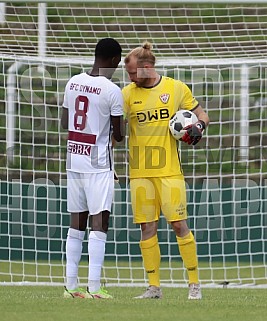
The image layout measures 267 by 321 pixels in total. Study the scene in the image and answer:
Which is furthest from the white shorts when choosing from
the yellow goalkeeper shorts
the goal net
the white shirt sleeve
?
the goal net

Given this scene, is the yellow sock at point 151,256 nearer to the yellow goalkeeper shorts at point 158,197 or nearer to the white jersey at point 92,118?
the yellow goalkeeper shorts at point 158,197

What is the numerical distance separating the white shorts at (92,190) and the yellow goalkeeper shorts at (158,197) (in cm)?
31

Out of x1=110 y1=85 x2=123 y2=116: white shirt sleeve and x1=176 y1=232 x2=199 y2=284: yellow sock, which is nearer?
x1=110 y1=85 x2=123 y2=116: white shirt sleeve

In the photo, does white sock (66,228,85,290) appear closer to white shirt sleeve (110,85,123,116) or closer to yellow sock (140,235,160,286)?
yellow sock (140,235,160,286)

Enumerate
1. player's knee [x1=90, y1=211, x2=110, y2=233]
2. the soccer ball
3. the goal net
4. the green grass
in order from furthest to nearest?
the goal net → the soccer ball → player's knee [x1=90, y1=211, x2=110, y2=233] → the green grass

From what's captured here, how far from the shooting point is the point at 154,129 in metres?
7.21

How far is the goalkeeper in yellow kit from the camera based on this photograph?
719cm

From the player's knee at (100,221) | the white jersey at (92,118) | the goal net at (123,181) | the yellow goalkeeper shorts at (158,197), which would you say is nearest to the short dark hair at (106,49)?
the white jersey at (92,118)

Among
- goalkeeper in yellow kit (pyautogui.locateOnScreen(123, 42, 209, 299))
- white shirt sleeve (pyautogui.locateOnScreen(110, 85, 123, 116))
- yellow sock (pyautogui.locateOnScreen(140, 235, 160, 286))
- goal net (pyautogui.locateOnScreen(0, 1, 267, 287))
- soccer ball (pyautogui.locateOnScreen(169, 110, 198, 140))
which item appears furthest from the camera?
goal net (pyautogui.locateOnScreen(0, 1, 267, 287))

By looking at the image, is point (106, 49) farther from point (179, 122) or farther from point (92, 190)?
point (92, 190)

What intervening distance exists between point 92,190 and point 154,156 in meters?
0.59

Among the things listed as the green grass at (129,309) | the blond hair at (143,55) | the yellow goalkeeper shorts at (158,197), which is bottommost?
the green grass at (129,309)

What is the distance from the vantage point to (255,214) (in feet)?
36.8

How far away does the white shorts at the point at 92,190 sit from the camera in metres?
6.93
